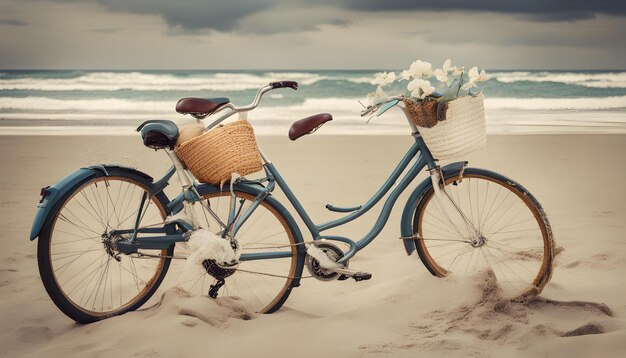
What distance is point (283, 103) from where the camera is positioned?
2405 cm

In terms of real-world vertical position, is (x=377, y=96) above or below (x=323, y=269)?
above

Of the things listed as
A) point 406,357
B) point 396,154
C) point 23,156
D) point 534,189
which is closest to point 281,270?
point 406,357

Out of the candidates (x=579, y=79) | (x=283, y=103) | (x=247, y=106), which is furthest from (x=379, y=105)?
(x=579, y=79)

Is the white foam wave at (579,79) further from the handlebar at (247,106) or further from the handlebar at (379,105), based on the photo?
the handlebar at (247,106)

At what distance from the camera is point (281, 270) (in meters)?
4.75

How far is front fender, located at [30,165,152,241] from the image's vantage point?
3.54 m

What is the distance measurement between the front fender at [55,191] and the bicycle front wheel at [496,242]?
71.1 inches

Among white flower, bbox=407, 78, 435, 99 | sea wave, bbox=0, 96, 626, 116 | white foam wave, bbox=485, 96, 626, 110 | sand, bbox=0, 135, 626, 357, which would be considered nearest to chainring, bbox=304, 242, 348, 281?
sand, bbox=0, 135, 626, 357

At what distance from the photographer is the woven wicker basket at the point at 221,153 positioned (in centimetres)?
356

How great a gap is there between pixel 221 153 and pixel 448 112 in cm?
123

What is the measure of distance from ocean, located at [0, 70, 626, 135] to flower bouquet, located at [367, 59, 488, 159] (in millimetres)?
373

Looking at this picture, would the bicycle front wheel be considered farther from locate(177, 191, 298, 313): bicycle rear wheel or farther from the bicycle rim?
the bicycle rim

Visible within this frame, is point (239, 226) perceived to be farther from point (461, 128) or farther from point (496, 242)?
point (496, 242)

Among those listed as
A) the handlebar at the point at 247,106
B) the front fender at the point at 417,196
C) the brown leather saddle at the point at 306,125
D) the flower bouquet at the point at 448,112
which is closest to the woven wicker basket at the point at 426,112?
the flower bouquet at the point at 448,112
